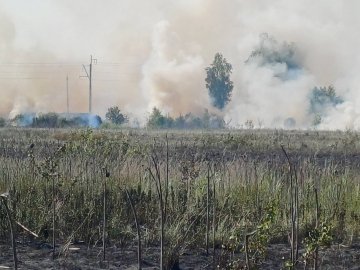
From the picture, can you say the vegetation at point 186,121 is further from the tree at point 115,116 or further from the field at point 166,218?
the field at point 166,218

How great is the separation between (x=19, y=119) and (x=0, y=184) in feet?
169

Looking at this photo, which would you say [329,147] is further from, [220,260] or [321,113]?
[321,113]

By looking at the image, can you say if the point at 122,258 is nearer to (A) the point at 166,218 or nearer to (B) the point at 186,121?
→ (A) the point at 166,218

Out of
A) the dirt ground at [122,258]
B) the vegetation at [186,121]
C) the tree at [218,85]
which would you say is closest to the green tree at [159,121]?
the vegetation at [186,121]

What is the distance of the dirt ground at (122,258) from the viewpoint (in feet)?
20.6

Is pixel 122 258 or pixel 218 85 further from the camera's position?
pixel 218 85

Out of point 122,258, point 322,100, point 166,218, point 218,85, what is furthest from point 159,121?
point 122,258

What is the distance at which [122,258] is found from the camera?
21.6 feet

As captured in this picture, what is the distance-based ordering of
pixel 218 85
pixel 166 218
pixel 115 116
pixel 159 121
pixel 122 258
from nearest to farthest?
pixel 122 258 < pixel 166 218 < pixel 159 121 < pixel 115 116 < pixel 218 85

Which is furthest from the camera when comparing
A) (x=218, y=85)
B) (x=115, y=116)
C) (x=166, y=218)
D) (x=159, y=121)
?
(x=218, y=85)

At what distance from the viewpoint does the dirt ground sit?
6273 millimetres

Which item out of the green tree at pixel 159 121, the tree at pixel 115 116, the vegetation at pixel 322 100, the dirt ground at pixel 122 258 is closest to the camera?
the dirt ground at pixel 122 258

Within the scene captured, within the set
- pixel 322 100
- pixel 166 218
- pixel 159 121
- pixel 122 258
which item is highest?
pixel 322 100

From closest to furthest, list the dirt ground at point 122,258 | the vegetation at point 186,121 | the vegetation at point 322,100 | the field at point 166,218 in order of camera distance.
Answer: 1. the dirt ground at point 122,258
2. the field at point 166,218
3. the vegetation at point 186,121
4. the vegetation at point 322,100
